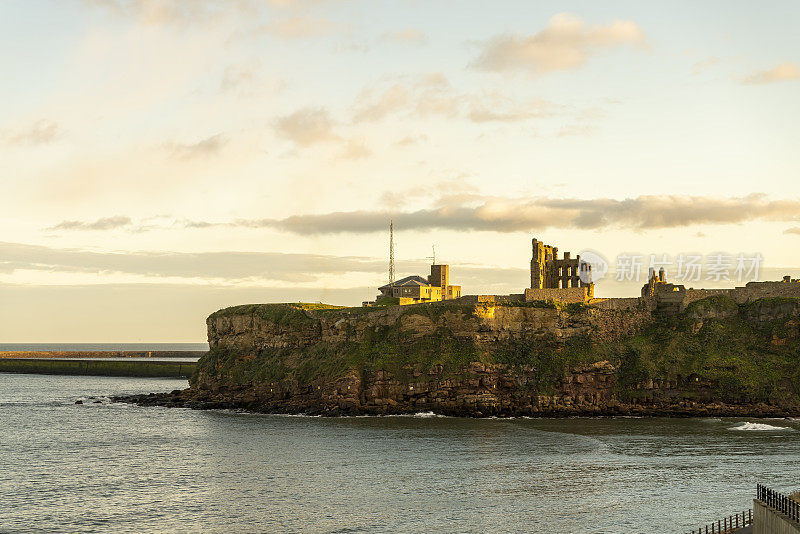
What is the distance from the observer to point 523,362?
132750mm

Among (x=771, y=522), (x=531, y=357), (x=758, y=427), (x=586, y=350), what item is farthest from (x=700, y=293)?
(x=771, y=522)

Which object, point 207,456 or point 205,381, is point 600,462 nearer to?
point 207,456

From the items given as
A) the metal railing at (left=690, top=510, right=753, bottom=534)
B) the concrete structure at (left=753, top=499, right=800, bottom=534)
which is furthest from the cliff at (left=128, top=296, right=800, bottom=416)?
the concrete structure at (left=753, top=499, right=800, bottom=534)

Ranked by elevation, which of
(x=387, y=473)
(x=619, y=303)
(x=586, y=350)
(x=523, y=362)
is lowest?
(x=387, y=473)

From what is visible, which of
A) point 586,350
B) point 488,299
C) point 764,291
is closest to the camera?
point 586,350

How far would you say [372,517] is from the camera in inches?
2360

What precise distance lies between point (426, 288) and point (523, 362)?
36.2 m

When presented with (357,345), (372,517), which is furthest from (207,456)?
(357,345)

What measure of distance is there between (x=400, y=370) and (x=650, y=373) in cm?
3983

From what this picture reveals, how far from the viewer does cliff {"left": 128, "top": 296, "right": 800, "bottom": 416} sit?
414 feet

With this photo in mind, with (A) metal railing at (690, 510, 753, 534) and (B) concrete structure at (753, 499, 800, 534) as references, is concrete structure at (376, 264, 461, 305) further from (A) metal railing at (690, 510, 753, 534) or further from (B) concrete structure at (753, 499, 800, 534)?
(B) concrete structure at (753, 499, 800, 534)

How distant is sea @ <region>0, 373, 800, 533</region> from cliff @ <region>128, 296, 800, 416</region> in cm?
911

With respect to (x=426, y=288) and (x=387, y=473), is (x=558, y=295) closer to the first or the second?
(x=426, y=288)

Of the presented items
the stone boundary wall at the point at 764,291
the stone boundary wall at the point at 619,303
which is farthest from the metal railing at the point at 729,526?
the stone boundary wall at the point at 764,291
